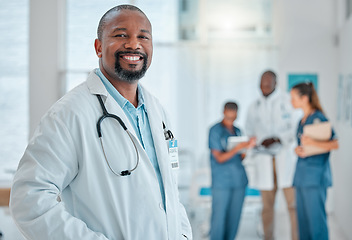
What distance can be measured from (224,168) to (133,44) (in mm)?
2460

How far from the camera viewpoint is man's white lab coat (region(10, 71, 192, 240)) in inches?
41.2

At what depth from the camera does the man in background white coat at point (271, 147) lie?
370 centimetres

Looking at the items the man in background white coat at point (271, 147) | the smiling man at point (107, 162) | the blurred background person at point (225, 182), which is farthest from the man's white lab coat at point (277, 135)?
the smiling man at point (107, 162)

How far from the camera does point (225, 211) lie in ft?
11.7

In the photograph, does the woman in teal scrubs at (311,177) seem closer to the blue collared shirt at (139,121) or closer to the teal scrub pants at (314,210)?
the teal scrub pants at (314,210)

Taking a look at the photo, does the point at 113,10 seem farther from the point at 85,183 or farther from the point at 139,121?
the point at 85,183

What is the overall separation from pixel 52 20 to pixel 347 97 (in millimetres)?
3442

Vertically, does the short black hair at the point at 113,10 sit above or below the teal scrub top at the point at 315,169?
above

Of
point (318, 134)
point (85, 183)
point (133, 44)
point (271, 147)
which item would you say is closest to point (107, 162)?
point (85, 183)

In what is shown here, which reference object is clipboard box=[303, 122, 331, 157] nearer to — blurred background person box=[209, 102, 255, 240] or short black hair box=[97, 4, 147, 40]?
blurred background person box=[209, 102, 255, 240]

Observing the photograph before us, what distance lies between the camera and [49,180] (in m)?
1.06

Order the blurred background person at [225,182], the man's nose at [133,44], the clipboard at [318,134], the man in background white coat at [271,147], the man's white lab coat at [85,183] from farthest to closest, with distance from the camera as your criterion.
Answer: the man in background white coat at [271,147], the blurred background person at [225,182], the clipboard at [318,134], the man's nose at [133,44], the man's white lab coat at [85,183]

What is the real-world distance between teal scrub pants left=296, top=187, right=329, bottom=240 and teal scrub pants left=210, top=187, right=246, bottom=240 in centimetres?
54

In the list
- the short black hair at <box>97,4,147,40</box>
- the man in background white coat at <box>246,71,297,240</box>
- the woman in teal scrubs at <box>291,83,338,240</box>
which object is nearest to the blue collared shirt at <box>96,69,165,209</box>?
the short black hair at <box>97,4,147,40</box>
